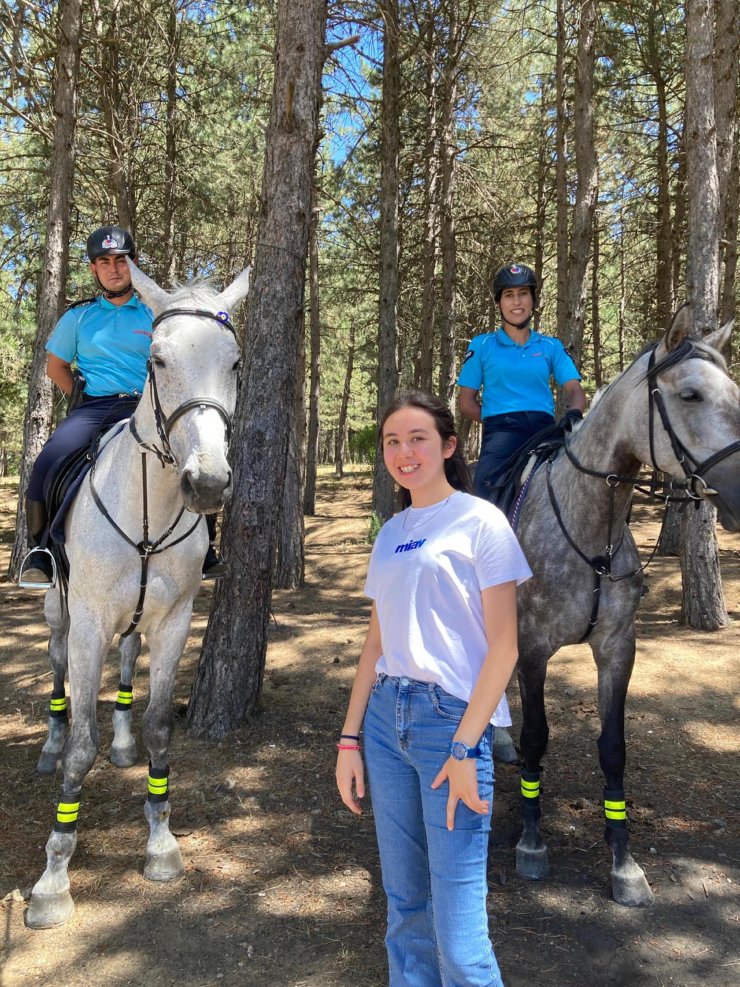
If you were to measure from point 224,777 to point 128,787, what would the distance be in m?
0.66

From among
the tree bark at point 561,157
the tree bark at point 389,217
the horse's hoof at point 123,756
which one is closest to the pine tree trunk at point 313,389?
the tree bark at point 389,217

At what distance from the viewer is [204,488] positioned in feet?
9.75

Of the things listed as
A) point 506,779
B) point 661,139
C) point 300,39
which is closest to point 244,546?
point 506,779

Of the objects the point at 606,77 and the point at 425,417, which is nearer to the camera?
the point at 425,417

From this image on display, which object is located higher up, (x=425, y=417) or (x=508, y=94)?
(x=508, y=94)

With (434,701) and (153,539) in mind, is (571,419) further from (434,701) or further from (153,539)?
(434,701)

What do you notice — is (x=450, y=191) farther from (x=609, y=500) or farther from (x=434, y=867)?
(x=434, y=867)

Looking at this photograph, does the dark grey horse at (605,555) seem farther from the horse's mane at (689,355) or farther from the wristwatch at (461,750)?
the wristwatch at (461,750)

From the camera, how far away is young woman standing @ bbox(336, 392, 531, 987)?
205 cm

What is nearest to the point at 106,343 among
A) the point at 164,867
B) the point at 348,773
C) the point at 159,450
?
the point at 159,450

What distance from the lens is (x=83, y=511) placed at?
13.0 feet

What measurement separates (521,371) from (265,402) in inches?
78.8

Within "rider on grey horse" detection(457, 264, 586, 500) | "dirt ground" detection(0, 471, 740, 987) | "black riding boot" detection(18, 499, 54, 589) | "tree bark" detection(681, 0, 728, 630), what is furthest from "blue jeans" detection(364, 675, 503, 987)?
"tree bark" detection(681, 0, 728, 630)

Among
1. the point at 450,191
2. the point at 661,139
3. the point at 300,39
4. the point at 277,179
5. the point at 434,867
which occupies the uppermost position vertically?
the point at 661,139
